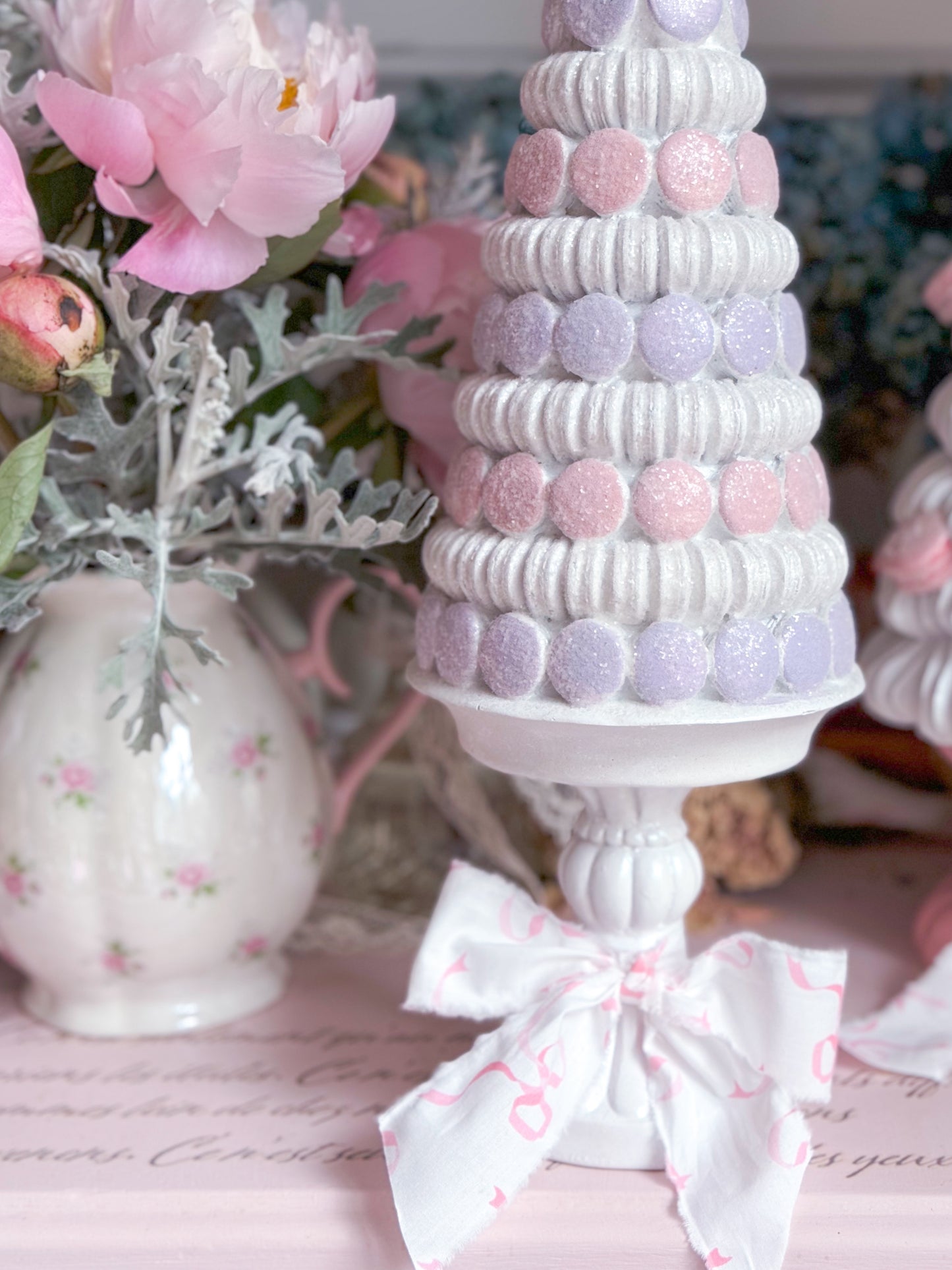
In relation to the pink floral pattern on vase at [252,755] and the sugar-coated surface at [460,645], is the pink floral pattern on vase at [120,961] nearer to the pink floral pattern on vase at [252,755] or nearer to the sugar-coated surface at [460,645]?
the pink floral pattern on vase at [252,755]

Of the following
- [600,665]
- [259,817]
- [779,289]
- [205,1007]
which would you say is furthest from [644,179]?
[205,1007]

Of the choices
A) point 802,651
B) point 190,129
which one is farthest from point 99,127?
point 802,651

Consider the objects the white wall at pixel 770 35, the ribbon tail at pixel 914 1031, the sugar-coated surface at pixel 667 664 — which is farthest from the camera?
the white wall at pixel 770 35

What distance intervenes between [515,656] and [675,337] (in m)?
0.14

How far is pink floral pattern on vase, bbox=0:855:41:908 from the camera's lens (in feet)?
2.20

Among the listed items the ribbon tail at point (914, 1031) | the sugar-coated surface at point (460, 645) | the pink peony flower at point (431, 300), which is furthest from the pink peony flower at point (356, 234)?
the ribbon tail at point (914, 1031)

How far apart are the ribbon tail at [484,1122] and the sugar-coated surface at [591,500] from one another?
0.71 ft

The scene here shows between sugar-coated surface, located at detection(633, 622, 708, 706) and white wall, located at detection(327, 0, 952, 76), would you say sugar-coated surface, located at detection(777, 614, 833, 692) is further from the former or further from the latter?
white wall, located at detection(327, 0, 952, 76)

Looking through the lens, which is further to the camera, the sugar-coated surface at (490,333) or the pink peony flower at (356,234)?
the pink peony flower at (356,234)

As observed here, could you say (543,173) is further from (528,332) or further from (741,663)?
Answer: (741,663)

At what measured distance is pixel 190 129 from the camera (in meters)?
0.53

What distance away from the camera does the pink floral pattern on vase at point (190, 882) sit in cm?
67

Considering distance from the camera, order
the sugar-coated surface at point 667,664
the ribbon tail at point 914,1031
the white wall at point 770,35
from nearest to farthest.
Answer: the sugar-coated surface at point 667,664 < the ribbon tail at point 914,1031 < the white wall at point 770,35

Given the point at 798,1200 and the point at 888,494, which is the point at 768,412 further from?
the point at 888,494
